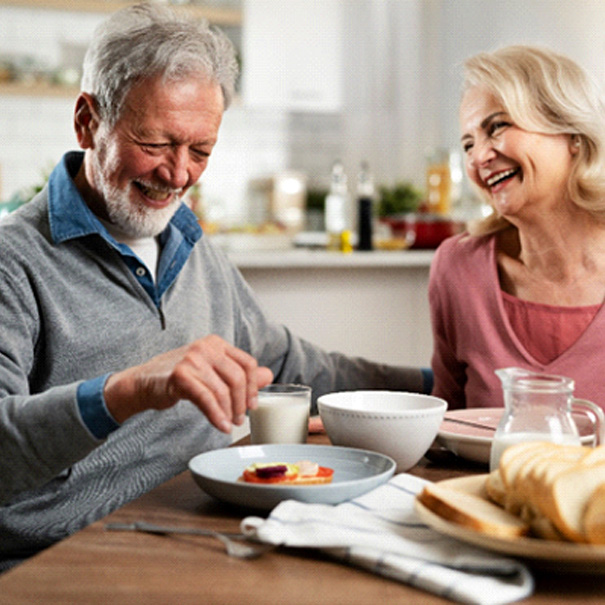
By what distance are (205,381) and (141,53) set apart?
0.79 m

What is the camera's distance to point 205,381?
3.45 ft

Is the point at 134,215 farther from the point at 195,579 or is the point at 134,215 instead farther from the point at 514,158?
the point at 195,579

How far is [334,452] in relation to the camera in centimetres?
119

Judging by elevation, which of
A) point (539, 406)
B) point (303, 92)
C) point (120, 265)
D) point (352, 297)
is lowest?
point (352, 297)

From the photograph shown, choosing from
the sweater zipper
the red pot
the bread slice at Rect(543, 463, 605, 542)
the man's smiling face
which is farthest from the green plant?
the bread slice at Rect(543, 463, 605, 542)

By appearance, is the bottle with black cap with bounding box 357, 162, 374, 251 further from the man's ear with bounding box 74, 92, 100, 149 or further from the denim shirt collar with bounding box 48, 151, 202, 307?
the man's ear with bounding box 74, 92, 100, 149

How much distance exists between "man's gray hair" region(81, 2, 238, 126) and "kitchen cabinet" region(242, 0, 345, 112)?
4.00 m

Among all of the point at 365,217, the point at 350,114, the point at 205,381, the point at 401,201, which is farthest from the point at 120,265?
the point at 350,114

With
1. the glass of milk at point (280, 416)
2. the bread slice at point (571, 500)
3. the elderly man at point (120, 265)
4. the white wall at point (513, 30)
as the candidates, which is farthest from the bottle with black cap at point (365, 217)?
the bread slice at point (571, 500)

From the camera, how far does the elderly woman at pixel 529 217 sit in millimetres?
1935

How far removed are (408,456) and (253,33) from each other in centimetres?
481

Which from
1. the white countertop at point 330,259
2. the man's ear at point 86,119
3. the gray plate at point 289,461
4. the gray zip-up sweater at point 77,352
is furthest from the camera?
the white countertop at point 330,259

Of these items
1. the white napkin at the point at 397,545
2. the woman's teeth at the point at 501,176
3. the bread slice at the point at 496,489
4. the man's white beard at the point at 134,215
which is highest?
the woman's teeth at the point at 501,176

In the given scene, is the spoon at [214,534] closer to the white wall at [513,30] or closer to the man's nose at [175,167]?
the man's nose at [175,167]
